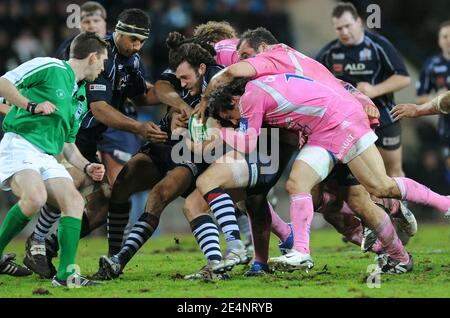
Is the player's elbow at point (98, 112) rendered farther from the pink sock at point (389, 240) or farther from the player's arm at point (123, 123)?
the pink sock at point (389, 240)

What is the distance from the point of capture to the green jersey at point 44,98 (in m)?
7.45

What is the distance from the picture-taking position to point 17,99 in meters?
7.29

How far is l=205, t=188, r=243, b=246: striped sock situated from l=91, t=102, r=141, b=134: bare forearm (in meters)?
1.08

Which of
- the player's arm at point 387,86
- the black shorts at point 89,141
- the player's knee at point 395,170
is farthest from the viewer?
the player's knee at point 395,170

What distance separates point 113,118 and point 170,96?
1.77 feet

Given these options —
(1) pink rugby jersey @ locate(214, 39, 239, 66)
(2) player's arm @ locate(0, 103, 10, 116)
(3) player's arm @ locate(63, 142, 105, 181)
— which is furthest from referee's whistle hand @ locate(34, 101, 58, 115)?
(1) pink rugby jersey @ locate(214, 39, 239, 66)

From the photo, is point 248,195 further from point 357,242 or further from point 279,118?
point 357,242

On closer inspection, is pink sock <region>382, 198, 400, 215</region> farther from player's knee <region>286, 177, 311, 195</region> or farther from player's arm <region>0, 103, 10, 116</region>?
player's arm <region>0, 103, 10, 116</region>

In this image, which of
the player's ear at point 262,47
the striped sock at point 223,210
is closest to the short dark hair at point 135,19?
the player's ear at point 262,47

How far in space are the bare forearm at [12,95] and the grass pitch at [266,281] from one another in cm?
138

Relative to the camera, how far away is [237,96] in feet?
26.4

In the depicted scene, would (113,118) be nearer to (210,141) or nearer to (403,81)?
(210,141)
